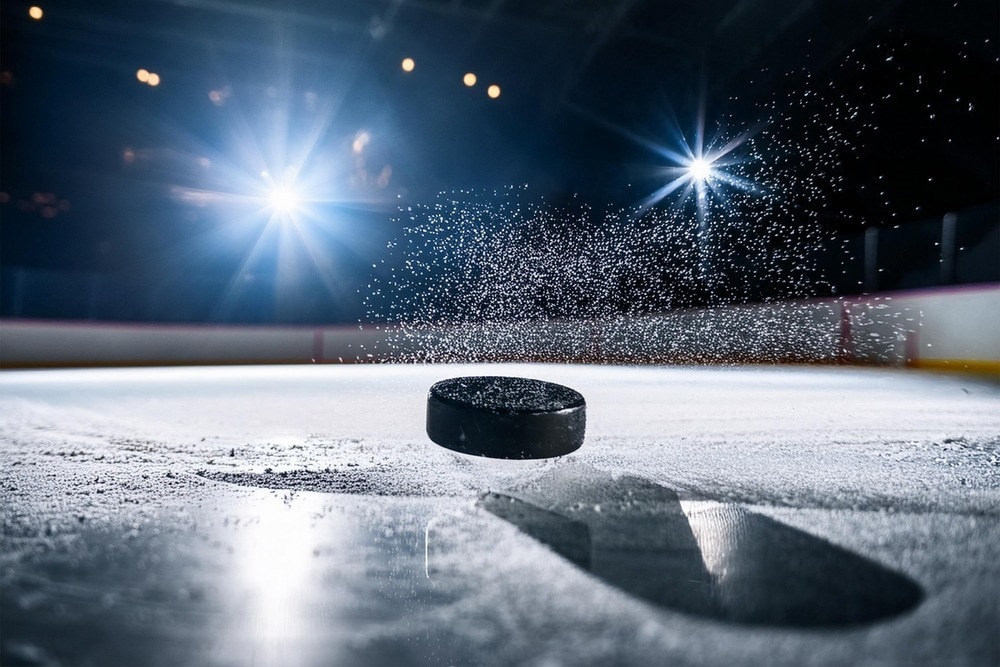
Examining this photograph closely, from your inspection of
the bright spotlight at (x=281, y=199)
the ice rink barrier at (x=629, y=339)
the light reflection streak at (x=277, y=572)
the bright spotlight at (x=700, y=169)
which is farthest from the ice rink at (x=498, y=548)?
the bright spotlight at (x=281, y=199)

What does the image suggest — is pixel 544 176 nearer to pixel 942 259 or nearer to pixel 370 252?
pixel 370 252

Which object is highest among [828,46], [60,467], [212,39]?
[212,39]

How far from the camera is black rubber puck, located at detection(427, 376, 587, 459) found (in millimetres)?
1507

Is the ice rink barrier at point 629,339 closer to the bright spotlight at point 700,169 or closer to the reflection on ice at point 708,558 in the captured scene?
the bright spotlight at point 700,169

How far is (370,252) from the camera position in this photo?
8.89 metres

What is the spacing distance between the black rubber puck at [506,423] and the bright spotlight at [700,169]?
22.4ft

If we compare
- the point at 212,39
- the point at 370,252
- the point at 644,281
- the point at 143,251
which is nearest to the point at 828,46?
the point at 644,281

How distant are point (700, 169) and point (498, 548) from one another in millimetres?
7962

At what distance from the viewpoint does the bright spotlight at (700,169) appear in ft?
24.7

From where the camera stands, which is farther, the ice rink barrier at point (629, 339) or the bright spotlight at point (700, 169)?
the bright spotlight at point (700, 169)

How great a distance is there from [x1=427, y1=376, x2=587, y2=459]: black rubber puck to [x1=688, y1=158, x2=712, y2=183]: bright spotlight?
6.81 metres

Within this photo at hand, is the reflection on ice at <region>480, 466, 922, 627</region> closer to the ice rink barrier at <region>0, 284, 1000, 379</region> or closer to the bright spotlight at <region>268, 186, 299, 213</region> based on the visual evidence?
the ice rink barrier at <region>0, 284, 1000, 379</region>

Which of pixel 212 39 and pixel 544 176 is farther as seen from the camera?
pixel 544 176

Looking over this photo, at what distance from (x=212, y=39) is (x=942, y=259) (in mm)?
8837
